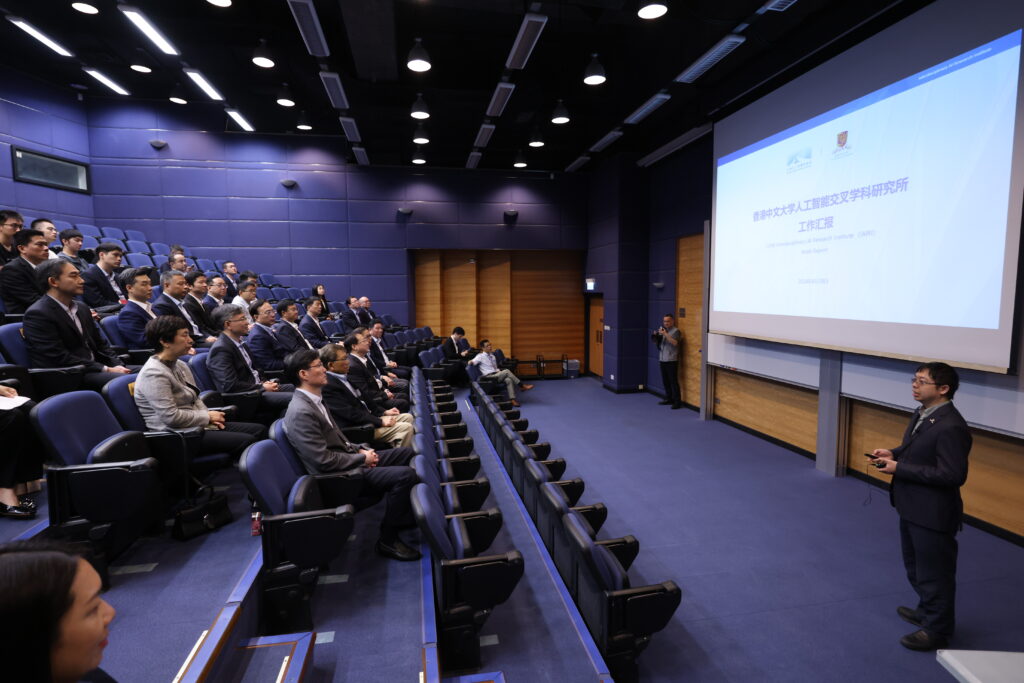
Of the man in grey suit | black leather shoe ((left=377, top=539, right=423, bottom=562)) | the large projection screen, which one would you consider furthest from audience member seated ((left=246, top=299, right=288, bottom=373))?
the large projection screen

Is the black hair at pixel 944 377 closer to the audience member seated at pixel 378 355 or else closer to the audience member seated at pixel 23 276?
the audience member seated at pixel 378 355

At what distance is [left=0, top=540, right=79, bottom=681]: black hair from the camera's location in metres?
0.59

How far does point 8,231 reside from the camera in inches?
149

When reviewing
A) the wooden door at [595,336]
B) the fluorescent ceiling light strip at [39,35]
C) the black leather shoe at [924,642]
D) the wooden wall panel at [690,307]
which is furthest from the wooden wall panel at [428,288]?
the black leather shoe at [924,642]

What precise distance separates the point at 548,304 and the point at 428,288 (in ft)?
8.05

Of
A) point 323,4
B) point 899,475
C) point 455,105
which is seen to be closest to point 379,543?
point 899,475

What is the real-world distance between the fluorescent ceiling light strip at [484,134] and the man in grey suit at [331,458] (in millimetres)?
5069

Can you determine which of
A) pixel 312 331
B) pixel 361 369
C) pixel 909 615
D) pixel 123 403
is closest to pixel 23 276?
pixel 123 403

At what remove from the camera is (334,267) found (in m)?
8.81

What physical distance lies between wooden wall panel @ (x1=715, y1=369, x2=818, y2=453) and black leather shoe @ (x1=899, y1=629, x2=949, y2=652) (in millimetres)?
2711

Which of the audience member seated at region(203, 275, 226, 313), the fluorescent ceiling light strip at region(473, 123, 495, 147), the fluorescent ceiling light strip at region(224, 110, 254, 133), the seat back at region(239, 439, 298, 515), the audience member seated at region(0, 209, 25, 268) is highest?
the fluorescent ceiling light strip at region(224, 110, 254, 133)

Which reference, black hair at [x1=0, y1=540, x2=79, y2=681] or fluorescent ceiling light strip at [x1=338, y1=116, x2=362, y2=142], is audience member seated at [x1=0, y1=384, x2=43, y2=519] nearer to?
black hair at [x1=0, y1=540, x2=79, y2=681]

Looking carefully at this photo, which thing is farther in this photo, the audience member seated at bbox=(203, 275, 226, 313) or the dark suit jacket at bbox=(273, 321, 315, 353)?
the audience member seated at bbox=(203, 275, 226, 313)

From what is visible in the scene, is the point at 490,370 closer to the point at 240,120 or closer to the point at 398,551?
the point at 398,551
